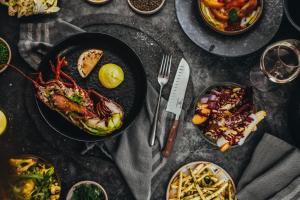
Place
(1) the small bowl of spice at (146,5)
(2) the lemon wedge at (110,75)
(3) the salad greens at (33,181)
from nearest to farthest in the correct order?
(3) the salad greens at (33,181) → (2) the lemon wedge at (110,75) → (1) the small bowl of spice at (146,5)

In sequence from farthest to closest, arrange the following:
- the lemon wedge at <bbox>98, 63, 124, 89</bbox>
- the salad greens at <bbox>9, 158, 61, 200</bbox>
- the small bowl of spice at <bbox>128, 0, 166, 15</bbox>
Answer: the small bowl of spice at <bbox>128, 0, 166, 15</bbox> < the lemon wedge at <bbox>98, 63, 124, 89</bbox> < the salad greens at <bbox>9, 158, 61, 200</bbox>

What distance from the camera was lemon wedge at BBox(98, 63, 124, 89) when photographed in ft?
6.70

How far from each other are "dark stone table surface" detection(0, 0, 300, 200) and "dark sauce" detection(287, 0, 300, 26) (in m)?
0.13

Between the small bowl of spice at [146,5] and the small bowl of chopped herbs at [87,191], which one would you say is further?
the small bowl of spice at [146,5]

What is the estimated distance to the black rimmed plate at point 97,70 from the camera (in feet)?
6.73

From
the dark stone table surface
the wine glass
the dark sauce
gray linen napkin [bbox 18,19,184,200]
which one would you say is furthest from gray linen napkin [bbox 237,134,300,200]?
the dark sauce

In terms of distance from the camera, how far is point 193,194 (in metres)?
2.05

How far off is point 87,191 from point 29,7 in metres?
0.90

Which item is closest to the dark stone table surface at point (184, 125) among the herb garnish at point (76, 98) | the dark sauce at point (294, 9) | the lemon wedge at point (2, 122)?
the lemon wedge at point (2, 122)

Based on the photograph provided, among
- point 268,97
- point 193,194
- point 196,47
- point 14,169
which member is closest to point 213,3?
point 196,47

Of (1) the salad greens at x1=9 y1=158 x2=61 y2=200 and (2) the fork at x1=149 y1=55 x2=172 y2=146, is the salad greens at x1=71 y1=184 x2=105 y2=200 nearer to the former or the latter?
(1) the salad greens at x1=9 y1=158 x2=61 y2=200

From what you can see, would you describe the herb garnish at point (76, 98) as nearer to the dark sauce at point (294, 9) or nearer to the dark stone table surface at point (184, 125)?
the dark stone table surface at point (184, 125)

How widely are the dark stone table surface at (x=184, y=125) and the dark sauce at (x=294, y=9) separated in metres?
0.13

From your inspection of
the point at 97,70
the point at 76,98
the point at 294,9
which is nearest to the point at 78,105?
the point at 76,98
